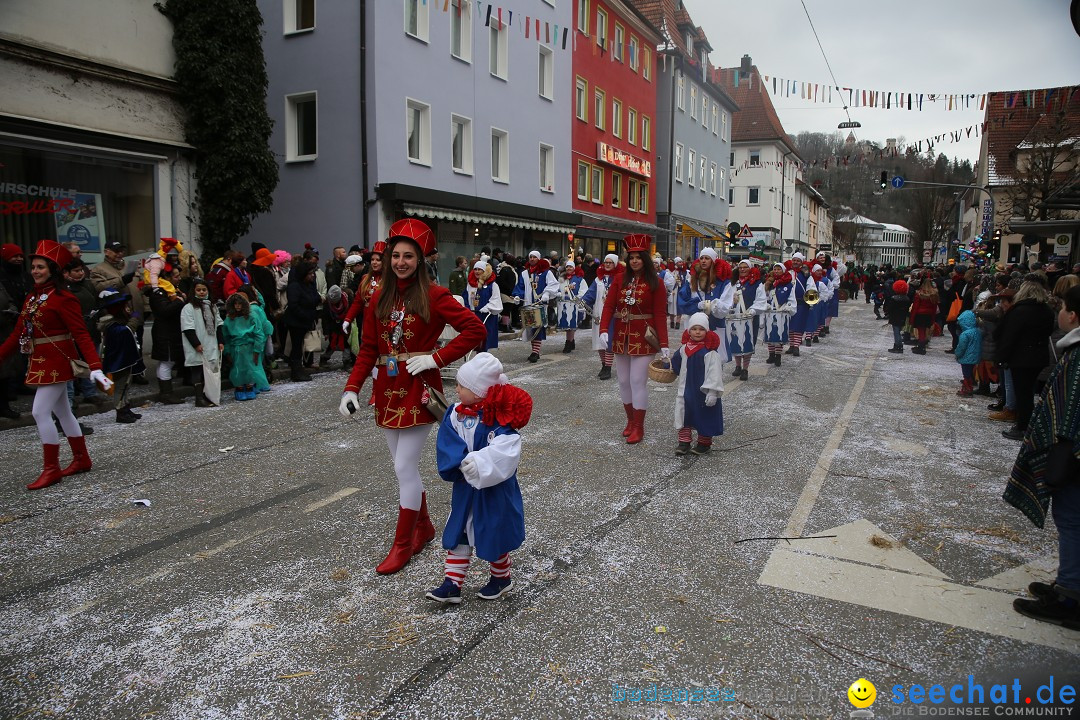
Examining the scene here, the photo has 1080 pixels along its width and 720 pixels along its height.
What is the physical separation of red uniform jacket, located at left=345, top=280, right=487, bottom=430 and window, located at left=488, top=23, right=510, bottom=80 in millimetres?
20876

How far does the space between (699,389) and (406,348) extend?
369cm

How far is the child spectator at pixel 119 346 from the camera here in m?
8.45

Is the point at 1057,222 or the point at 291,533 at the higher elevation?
the point at 1057,222

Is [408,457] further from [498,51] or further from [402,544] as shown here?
[498,51]

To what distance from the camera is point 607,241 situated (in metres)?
33.5

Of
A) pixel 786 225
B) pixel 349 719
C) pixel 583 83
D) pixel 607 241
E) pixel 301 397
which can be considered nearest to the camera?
pixel 349 719

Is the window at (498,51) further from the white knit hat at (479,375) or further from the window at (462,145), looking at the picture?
the white knit hat at (479,375)

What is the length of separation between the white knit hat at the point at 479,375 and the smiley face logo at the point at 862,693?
2.21 meters

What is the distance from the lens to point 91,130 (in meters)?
12.7

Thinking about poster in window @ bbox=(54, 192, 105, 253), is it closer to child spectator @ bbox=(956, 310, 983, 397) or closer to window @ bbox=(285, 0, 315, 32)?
window @ bbox=(285, 0, 315, 32)

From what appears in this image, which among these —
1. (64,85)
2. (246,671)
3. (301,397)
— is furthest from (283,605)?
(64,85)

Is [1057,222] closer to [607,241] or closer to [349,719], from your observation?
[607,241]

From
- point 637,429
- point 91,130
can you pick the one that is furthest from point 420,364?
point 91,130

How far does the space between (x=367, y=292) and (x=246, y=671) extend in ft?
17.3
